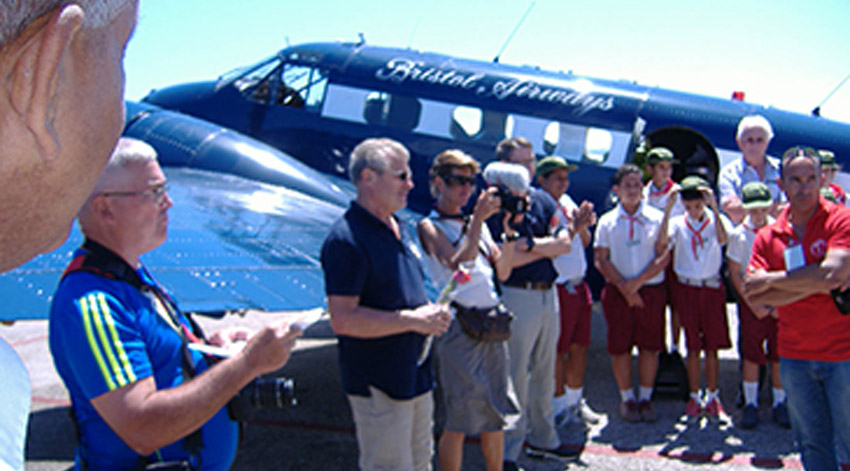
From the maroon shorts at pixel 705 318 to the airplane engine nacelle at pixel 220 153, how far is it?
3703 millimetres

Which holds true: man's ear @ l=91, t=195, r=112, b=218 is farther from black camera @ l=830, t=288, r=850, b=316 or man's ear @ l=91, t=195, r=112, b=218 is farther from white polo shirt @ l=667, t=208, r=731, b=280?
white polo shirt @ l=667, t=208, r=731, b=280

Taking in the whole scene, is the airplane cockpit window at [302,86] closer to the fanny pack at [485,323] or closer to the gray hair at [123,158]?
the fanny pack at [485,323]

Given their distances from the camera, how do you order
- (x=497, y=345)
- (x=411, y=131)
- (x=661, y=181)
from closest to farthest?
(x=497, y=345), (x=661, y=181), (x=411, y=131)

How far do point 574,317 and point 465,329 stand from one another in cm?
197

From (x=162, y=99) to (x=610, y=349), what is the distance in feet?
25.1

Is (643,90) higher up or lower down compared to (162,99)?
higher up

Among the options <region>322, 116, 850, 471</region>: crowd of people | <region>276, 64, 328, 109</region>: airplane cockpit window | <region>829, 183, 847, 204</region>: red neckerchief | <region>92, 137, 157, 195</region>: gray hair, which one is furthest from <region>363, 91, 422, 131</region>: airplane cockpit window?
<region>92, 137, 157, 195</region>: gray hair

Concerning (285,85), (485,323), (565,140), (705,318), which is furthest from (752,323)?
(285,85)

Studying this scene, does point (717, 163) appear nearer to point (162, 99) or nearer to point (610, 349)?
point (610, 349)

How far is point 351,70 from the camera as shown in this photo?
758 centimetres

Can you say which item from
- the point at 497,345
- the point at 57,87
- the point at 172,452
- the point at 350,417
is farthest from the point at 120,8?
the point at 350,417

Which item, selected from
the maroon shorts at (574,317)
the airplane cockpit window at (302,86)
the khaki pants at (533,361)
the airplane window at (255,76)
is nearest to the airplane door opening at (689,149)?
the maroon shorts at (574,317)

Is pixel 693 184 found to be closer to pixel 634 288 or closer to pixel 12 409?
pixel 634 288

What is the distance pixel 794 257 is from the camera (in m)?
3.29
